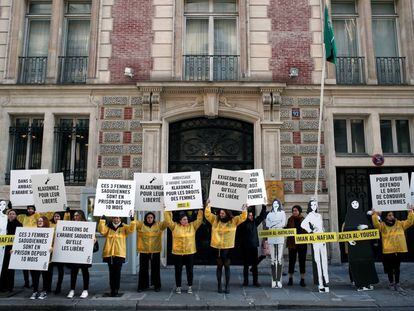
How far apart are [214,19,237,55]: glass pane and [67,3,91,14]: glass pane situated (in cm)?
445

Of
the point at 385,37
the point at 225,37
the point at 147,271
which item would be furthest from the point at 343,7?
the point at 147,271

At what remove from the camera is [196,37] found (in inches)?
537

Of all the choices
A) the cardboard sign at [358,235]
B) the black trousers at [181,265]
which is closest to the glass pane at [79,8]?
the black trousers at [181,265]

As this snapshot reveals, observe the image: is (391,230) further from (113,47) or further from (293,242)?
(113,47)

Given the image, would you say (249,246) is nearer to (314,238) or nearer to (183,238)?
(314,238)

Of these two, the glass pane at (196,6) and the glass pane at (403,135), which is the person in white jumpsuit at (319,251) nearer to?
the glass pane at (403,135)

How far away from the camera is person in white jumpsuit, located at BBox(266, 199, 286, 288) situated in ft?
29.9

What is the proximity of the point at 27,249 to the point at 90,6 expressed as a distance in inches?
360

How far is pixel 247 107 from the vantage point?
41.8 ft

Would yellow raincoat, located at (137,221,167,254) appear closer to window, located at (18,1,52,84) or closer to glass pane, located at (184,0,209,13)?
window, located at (18,1,52,84)

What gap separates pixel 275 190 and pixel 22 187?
699cm

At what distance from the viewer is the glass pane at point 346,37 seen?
1369 centimetres

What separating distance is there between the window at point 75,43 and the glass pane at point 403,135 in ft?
34.5

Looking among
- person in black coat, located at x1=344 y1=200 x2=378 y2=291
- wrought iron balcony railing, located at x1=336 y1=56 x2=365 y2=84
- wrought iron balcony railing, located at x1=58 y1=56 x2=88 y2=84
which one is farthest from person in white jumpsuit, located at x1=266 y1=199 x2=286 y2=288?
wrought iron balcony railing, located at x1=58 y1=56 x2=88 y2=84
